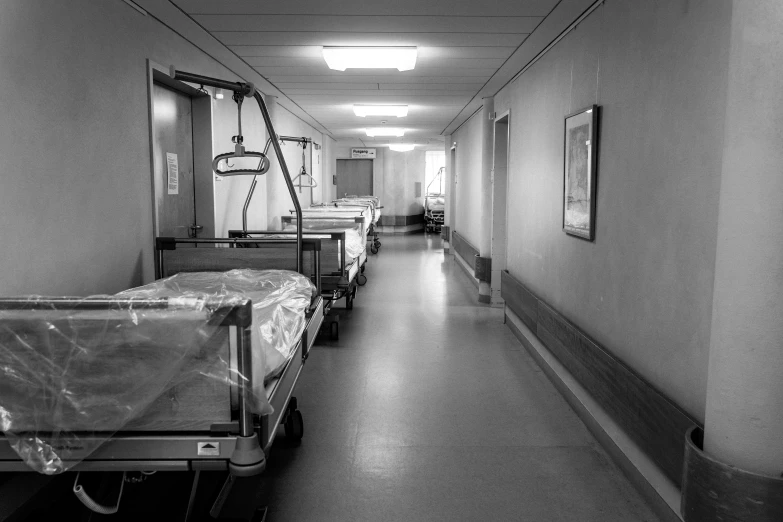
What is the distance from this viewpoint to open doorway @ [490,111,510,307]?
25.5 ft

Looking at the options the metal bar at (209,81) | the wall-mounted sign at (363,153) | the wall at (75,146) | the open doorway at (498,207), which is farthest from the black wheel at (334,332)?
the wall-mounted sign at (363,153)

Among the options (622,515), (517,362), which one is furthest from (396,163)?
(622,515)

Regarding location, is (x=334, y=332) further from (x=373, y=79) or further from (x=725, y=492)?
(x=725, y=492)

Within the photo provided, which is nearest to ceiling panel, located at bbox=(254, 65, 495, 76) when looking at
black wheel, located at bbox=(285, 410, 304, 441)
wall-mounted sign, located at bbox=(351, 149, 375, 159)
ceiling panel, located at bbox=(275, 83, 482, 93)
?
ceiling panel, located at bbox=(275, 83, 482, 93)

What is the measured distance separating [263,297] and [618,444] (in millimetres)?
2011

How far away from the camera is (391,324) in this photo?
21.5 feet

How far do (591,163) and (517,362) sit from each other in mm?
1987

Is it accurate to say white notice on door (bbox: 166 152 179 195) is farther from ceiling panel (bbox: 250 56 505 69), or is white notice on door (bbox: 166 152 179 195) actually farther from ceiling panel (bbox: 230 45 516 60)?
ceiling panel (bbox: 250 56 505 69)

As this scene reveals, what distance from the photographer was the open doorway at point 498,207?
7.76m

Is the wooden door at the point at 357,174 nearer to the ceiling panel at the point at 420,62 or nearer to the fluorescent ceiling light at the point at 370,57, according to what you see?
the ceiling panel at the point at 420,62

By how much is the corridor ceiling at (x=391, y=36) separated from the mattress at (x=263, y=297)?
5.54 feet

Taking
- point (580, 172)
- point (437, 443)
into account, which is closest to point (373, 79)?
point (580, 172)

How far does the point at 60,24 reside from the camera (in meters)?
3.11

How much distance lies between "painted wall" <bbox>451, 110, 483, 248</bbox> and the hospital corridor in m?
2.80
